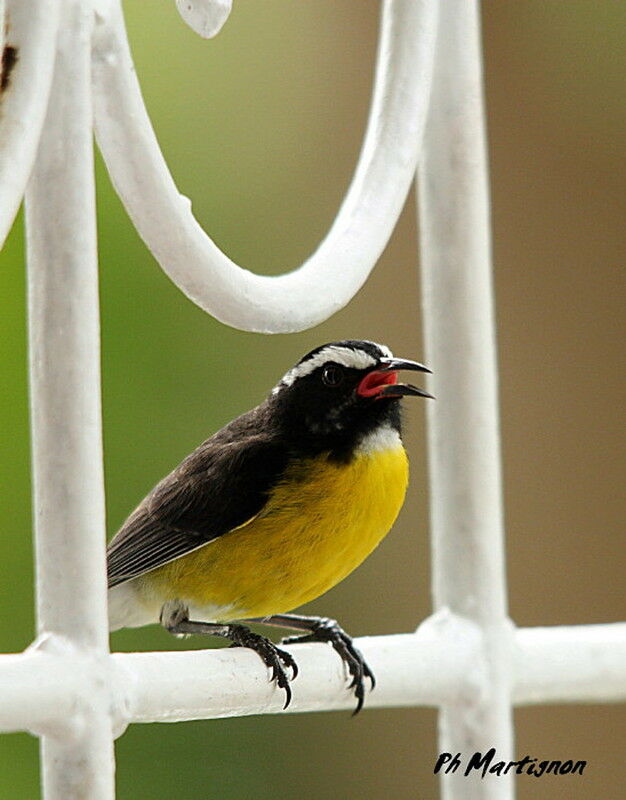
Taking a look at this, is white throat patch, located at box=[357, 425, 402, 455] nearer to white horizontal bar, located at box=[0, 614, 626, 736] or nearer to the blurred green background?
white horizontal bar, located at box=[0, 614, 626, 736]

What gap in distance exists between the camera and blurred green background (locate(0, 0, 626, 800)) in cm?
260

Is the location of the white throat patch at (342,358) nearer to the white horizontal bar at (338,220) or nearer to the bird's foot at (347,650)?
the bird's foot at (347,650)

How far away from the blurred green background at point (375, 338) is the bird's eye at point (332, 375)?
1501 mm

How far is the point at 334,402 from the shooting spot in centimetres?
107

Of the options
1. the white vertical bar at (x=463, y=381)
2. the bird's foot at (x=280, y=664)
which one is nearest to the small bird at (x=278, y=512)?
the bird's foot at (x=280, y=664)

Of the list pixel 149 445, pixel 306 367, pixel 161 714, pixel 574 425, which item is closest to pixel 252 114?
pixel 149 445


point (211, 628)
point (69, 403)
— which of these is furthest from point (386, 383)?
point (69, 403)

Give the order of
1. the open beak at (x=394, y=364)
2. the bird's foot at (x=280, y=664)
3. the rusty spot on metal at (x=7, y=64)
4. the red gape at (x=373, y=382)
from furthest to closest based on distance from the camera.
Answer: the red gape at (x=373, y=382), the open beak at (x=394, y=364), the bird's foot at (x=280, y=664), the rusty spot on metal at (x=7, y=64)

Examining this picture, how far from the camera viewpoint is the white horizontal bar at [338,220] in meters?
0.48

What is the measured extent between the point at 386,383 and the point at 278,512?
5.2 inches

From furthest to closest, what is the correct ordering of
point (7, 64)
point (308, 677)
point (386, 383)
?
point (386, 383) < point (308, 677) < point (7, 64)

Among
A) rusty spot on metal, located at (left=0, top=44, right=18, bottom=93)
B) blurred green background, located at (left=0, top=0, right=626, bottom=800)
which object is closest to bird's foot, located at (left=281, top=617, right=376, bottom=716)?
rusty spot on metal, located at (left=0, top=44, right=18, bottom=93)

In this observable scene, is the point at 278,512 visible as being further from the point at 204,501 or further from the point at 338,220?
the point at 338,220

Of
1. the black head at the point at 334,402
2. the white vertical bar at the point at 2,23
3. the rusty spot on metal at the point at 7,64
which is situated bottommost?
the black head at the point at 334,402
